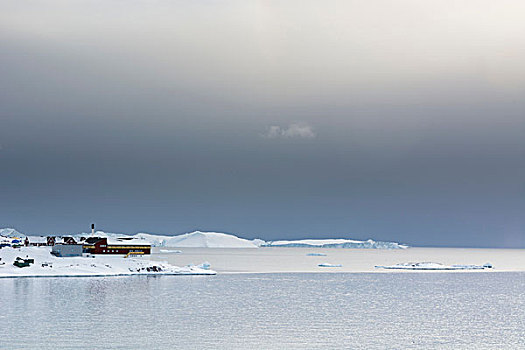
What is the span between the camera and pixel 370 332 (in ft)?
149

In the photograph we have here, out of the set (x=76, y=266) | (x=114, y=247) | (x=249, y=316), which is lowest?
(x=249, y=316)

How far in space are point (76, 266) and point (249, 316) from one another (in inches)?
2218

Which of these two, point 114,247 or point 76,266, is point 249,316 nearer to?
point 76,266

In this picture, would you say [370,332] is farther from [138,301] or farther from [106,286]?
[106,286]

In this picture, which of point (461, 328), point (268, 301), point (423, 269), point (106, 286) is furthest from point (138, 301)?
point (423, 269)

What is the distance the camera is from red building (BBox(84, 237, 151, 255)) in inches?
4537

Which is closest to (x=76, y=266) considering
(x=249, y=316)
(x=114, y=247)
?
(x=114, y=247)

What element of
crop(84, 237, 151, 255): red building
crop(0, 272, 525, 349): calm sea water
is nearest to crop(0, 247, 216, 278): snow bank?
crop(84, 237, 151, 255): red building

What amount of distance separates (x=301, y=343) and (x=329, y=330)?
6169 mm

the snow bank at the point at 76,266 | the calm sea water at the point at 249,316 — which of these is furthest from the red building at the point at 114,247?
the calm sea water at the point at 249,316

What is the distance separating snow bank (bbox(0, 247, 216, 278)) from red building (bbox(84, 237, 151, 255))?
2303mm

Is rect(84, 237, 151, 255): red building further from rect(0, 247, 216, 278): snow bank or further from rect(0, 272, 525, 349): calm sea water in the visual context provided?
rect(0, 272, 525, 349): calm sea water

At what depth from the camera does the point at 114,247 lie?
117 metres

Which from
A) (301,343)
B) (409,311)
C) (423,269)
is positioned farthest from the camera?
(423,269)
